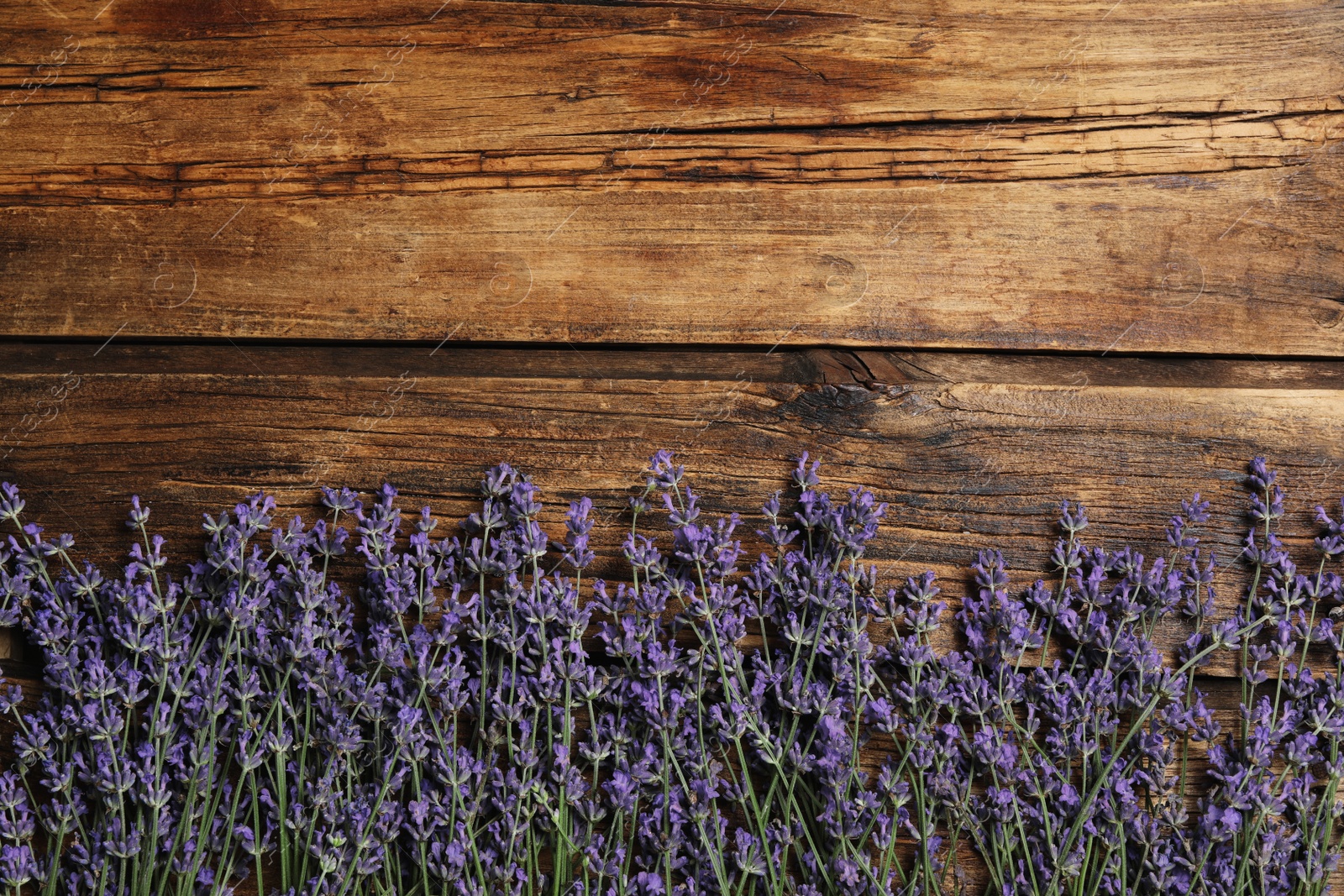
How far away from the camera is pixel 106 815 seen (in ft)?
→ 2.91

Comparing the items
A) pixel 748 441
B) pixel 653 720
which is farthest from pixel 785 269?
pixel 653 720

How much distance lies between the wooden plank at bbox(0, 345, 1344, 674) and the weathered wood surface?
0.19 feet

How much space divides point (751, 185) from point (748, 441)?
12.8 inches

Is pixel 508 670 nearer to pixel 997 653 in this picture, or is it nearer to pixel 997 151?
pixel 997 653

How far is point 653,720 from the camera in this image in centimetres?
88

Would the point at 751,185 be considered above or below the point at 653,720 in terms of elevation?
above

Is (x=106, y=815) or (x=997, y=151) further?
(x=997, y=151)

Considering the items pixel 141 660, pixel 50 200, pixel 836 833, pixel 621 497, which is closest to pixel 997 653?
pixel 836 833

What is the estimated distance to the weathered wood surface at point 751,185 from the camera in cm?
101

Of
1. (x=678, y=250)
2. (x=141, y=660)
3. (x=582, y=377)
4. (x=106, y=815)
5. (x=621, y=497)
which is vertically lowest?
(x=106, y=815)

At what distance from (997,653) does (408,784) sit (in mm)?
697

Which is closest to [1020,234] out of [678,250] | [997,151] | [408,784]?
[997,151]

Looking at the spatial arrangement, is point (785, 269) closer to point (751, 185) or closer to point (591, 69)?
point (751, 185)

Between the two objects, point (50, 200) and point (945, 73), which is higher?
point (945, 73)
